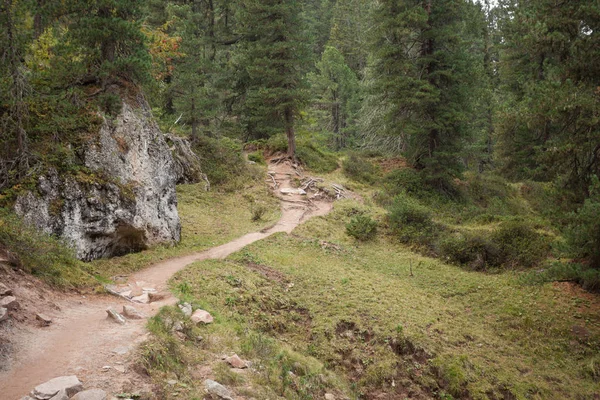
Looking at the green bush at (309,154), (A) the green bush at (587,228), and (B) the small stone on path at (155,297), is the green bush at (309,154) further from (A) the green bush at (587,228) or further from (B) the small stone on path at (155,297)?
(B) the small stone on path at (155,297)

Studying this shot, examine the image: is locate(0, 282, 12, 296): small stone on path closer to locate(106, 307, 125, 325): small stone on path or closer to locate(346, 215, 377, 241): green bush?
locate(106, 307, 125, 325): small stone on path

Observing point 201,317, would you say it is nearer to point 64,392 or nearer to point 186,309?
point 186,309

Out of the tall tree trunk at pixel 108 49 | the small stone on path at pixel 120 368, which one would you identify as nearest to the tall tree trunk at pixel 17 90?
the tall tree trunk at pixel 108 49

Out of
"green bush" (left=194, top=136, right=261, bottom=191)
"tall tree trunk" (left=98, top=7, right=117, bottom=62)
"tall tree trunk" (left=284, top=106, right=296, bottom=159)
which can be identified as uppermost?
"tall tree trunk" (left=98, top=7, right=117, bottom=62)

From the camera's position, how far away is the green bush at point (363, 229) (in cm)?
1806

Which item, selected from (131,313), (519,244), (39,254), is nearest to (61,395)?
(131,313)

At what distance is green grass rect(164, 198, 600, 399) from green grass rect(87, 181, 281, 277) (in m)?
1.69

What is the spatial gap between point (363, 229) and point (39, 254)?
13.1 metres

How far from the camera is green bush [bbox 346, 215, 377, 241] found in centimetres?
1806

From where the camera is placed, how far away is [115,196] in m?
11.5

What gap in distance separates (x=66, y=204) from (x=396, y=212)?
537 inches

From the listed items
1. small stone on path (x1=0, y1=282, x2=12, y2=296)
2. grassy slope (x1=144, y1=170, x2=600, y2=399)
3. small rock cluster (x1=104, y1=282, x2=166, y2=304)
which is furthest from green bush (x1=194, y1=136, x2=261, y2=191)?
small stone on path (x1=0, y1=282, x2=12, y2=296)

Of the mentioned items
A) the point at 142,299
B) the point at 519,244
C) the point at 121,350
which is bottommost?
the point at 519,244

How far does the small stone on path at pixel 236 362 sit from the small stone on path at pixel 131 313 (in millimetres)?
2030
